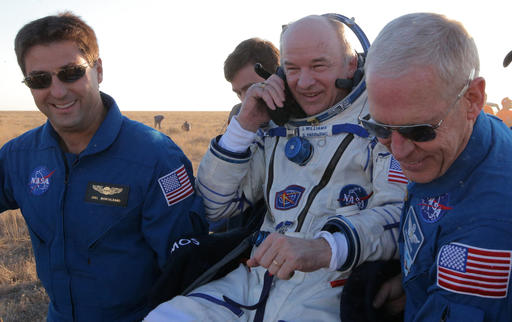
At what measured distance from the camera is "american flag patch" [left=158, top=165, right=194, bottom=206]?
2727mm

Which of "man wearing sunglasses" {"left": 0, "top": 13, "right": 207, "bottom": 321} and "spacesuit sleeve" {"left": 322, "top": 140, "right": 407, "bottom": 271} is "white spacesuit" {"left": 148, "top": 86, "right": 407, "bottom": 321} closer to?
"spacesuit sleeve" {"left": 322, "top": 140, "right": 407, "bottom": 271}

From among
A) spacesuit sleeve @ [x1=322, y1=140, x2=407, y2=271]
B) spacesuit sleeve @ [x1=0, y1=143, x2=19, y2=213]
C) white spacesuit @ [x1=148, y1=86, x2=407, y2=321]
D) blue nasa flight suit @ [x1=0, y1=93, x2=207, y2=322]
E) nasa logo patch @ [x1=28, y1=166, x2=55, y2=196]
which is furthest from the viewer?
spacesuit sleeve @ [x1=0, y1=143, x2=19, y2=213]

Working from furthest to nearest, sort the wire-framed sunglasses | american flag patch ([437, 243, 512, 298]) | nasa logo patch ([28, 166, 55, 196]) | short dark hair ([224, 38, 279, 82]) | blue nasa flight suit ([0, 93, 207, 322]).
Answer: short dark hair ([224, 38, 279, 82]), nasa logo patch ([28, 166, 55, 196]), blue nasa flight suit ([0, 93, 207, 322]), the wire-framed sunglasses, american flag patch ([437, 243, 512, 298])

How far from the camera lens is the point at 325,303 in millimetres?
2191

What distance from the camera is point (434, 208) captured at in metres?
1.68

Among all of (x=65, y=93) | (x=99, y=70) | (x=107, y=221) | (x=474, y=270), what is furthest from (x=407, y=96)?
(x=99, y=70)

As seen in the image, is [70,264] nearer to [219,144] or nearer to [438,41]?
[219,144]

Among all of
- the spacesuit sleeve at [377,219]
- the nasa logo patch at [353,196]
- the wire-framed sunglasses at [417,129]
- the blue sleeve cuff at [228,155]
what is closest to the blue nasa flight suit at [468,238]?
the wire-framed sunglasses at [417,129]

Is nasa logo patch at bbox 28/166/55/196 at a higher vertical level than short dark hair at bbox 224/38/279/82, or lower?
lower

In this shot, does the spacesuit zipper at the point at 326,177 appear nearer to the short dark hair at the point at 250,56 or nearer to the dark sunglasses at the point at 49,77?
the dark sunglasses at the point at 49,77

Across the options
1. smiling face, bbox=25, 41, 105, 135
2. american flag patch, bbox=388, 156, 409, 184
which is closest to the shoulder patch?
american flag patch, bbox=388, 156, 409, 184

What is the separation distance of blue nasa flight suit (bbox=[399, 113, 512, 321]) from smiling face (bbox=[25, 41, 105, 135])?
213 cm

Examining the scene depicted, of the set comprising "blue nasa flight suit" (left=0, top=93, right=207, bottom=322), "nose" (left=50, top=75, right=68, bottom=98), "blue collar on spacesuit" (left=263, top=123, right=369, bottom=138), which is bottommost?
"blue nasa flight suit" (left=0, top=93, right=207, bottom=322)

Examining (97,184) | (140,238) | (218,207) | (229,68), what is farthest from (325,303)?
(229,68)
